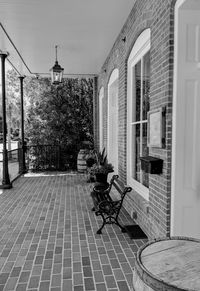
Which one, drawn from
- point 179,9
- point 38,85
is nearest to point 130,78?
point 179,9

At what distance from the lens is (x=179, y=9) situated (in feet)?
7.85

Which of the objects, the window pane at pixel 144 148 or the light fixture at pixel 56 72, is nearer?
the window pane at pixel 144 148

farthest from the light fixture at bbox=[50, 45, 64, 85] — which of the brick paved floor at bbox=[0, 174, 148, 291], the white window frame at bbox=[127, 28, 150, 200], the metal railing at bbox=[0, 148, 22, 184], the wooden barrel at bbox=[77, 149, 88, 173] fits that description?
the wooden barrel at bbox=[77, 149, 88, 173]

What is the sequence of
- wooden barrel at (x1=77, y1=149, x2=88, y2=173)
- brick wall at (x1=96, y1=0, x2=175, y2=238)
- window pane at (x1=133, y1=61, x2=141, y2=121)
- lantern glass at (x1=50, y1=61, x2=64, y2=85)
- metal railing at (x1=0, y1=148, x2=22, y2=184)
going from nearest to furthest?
brick wall at (x1=96, y1=0, x2=175, y2=238) < window pane at (x1=133, y1=61, x2=141, y2=121) < lantern glass at (x1=50, y1=61, x2=64, y2=85) < metal railing at (x1=0, y1=148, x2=22, y2=184) < wooden barrel at (x1=77, y1=149, x2=88, y2=173)

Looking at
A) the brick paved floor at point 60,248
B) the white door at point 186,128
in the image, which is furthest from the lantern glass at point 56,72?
the white door at point 186,128

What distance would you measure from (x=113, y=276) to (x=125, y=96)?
116 inches

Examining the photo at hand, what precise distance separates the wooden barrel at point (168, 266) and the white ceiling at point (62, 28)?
11.1ft

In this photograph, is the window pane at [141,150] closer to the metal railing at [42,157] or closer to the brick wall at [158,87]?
the brick wall at [158,87]

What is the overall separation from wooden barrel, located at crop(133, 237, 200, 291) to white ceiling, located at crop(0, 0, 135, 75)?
339 cm

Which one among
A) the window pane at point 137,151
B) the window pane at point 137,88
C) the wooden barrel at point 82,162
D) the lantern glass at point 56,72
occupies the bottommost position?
the wooden barrel at point 82,162

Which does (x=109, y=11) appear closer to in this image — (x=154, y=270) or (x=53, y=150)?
(x=154, y=270)

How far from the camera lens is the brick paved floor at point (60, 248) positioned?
2393mm

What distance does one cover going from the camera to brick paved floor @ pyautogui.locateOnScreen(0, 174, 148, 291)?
7.85 feet

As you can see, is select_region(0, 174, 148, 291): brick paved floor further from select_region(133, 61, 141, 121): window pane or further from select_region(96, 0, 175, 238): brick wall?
select_region(133, 61, 141, 121): window pane
